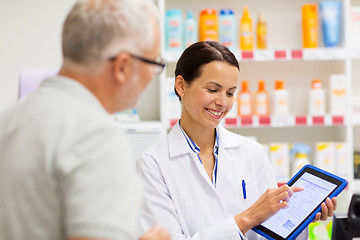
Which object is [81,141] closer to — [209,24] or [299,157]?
[209,24]

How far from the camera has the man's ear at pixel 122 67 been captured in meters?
0.90

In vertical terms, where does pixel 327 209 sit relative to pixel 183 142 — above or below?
below

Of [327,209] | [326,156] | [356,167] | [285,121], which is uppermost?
[285,121]

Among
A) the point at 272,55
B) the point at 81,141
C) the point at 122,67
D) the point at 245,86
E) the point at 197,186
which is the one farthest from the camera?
the point at 245,86

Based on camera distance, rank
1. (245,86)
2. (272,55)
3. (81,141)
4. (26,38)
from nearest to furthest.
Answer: (81,141) < (272,55) < (245,86) < (26,38)

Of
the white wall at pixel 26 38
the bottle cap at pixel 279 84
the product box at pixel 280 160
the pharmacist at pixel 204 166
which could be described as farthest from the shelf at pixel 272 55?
the pharmacist at pixel 204 166

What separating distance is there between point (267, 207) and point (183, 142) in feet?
1.50

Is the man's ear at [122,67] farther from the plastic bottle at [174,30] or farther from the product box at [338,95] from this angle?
the product box at [338,95]

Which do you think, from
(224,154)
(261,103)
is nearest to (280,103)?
(261,103)

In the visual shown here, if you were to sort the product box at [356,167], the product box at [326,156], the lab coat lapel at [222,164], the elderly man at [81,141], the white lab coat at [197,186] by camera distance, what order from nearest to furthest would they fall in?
the elderly man at [81,141], the white lab coat at [197,186], the lab coat lapel at [222,164], the product box at [326,156], the product box at [356,167]

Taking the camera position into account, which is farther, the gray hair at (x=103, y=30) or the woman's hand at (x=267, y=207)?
the woman's hand at (x=267, y=207)

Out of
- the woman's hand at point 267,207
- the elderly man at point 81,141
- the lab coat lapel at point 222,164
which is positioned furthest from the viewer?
the lab coat lapel at point 222,164

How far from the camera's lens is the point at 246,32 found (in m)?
3.43

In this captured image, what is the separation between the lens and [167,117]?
3.35 m
